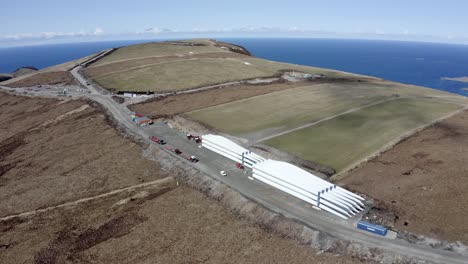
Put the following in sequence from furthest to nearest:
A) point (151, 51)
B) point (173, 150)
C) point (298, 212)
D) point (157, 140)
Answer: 1. point (151, 51)
2. point (157, 140)
3. point (173, 150)
4. point (298, 212)

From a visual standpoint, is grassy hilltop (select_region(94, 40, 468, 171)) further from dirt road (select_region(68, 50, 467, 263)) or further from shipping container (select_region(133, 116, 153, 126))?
dirt road (select_region(68, 50, 467, 263))

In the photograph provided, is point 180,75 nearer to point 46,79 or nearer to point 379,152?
point 46,79

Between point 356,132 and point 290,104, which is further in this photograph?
point 290,104

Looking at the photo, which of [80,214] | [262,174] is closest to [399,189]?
[262,174]

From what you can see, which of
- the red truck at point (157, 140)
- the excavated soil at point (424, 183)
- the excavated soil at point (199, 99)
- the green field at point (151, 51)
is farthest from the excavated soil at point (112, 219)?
the green field at point (151, 51)

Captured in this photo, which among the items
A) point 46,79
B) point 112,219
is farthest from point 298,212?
point 46,79

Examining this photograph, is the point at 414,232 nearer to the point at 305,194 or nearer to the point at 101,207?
the point at 305,194
